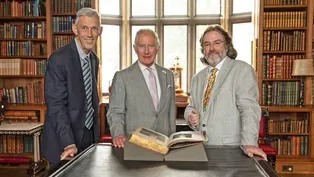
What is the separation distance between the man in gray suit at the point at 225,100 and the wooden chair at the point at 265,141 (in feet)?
7.43

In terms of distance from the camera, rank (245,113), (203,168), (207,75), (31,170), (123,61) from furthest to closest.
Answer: (123,61)
(31,170)
(207,75)
(245,113)
(203,168)

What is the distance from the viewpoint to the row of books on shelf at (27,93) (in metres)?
5.23

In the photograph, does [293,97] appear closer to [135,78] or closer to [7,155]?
[135,78]

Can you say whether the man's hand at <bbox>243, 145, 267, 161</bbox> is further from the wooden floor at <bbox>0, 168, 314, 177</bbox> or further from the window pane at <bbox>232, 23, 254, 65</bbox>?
the window pane at <bbox>232, 23, 254, 65</bbox>

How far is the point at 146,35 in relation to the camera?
8.05ft

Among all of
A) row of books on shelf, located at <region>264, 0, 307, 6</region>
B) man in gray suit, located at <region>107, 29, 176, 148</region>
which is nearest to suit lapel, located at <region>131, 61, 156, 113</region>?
man in gray suit, located at <region>107, 29, 176, 148</region>

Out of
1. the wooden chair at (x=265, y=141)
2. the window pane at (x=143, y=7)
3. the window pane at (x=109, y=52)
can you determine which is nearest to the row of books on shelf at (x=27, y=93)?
the window pane at (x=109, y=52)

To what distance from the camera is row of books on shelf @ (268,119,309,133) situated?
4957mm

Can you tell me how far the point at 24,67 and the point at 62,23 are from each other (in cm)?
81

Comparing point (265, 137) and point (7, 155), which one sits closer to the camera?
point (265, 137)

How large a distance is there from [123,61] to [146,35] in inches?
167

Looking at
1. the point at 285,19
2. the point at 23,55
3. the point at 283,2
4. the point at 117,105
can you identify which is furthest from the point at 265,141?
the point at 23,55

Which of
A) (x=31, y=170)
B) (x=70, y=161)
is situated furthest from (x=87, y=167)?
(x=31, y=170)

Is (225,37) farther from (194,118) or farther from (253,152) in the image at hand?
(253,152)
